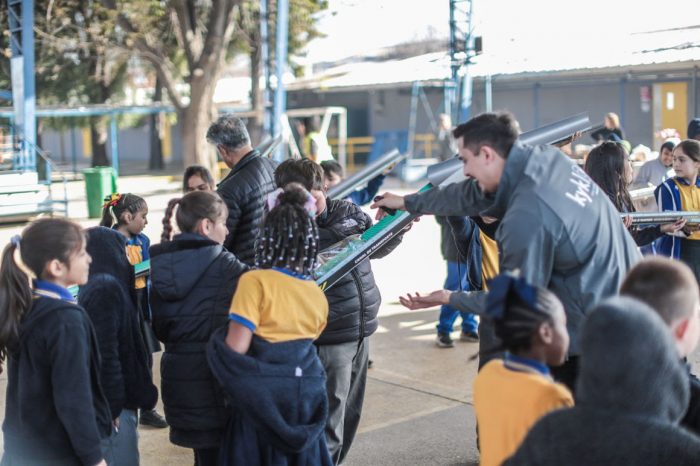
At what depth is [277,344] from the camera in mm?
3404

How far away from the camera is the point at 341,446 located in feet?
15.1

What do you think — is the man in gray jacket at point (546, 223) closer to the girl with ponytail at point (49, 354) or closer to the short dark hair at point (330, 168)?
the girl with ponytail at point (49, 354)

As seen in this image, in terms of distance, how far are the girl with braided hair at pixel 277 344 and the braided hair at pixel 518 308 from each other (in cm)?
119

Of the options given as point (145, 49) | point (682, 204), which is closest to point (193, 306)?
point (682, 204)

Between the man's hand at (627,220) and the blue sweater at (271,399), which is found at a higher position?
the man's hand at (627,220)

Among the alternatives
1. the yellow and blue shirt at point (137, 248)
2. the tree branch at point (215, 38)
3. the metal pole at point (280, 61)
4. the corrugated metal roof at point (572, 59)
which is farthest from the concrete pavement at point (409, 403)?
the tree branch at point (215, 38)

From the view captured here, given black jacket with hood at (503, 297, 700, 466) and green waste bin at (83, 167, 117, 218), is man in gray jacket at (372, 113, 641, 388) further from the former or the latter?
green waste bin at (83, 167, 117, 218)

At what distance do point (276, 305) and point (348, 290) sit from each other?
44.4 inches

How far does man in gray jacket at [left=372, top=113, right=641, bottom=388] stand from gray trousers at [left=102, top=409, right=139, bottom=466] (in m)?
1.31

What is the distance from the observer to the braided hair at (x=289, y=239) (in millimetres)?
3400

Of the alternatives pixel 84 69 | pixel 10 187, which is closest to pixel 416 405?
pixel 10 187

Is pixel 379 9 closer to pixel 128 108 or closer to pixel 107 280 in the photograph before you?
pixel 128 108

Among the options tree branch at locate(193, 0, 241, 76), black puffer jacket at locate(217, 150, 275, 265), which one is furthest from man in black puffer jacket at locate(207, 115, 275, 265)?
tree branch at locate(193, 0, 241, 76)

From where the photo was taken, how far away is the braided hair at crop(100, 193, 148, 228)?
5051mm
